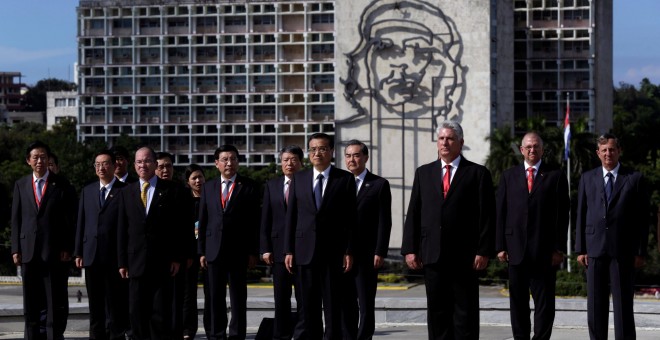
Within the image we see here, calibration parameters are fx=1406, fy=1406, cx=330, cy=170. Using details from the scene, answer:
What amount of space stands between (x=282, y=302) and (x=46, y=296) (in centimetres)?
290

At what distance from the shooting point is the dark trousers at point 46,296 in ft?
54.1

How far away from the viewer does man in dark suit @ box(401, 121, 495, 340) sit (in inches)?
533

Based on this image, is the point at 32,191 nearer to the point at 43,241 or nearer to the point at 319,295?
the point at 43,241

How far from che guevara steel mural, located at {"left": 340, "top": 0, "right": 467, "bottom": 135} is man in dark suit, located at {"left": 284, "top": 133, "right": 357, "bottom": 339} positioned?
78.8 meters

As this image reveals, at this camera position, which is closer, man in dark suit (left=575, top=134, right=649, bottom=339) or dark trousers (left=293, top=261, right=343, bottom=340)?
dark trousers (left=293, top=261, right=343, bottom=340)

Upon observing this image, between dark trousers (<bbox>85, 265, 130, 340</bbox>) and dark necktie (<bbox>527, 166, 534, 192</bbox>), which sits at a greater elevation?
dark necktie (<bbox>527, 166, 534, 192</bbox>)

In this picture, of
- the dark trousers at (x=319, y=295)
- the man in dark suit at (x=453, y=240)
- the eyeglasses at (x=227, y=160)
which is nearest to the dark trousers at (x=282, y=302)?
the eyeglasses at (x=227, y=160)

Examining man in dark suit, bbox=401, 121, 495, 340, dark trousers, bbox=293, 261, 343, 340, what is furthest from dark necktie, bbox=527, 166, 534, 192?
dark trousers, bbox=293, 261, 343, 340

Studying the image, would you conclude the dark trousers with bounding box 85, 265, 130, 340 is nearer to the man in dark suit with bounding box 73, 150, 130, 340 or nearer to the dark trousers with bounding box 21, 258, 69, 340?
the man in dark suit with bounding box 73, 150, 130, 340

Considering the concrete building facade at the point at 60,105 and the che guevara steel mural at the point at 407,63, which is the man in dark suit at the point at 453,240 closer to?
the che guevara steel mural at the point at 407,63

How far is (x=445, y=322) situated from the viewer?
13.6m

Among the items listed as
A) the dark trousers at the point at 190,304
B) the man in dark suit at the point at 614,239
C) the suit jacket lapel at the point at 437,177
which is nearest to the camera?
the suit jacket lapel at the point at 437,177

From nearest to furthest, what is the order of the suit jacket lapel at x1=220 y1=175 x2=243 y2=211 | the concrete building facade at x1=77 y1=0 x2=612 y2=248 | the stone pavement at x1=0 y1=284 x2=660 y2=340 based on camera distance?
the suit jacket lapel at x1=220 y1=175 x2=243 y2=211
the stone pavement at x1=0 y1=284 x2=660 y2=340
the concrete building facade at x1=77 y1=0 x2=612 y2=248

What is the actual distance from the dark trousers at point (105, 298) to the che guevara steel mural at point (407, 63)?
7689 centimetres
